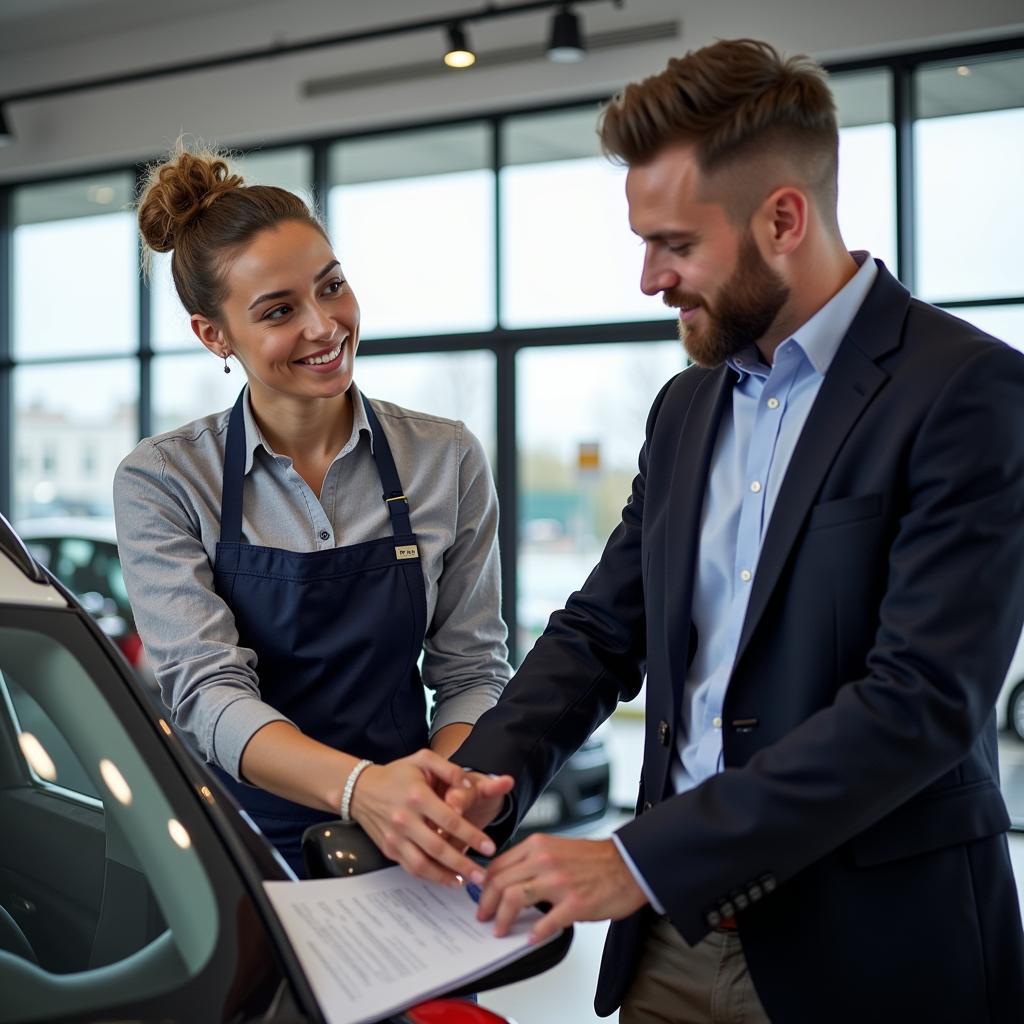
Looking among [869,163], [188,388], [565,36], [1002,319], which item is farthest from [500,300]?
[1002,319]

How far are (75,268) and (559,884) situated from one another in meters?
6.64

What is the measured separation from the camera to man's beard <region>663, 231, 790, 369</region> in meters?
1.29

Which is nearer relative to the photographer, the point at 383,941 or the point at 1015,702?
the point at 383,941

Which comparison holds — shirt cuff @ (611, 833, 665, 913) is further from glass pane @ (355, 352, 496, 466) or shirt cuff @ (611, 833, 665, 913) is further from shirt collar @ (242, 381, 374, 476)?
glass pane @ (355, 352, 496, 466)

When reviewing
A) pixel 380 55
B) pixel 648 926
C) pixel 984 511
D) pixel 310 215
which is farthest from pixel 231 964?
pixel 380 55

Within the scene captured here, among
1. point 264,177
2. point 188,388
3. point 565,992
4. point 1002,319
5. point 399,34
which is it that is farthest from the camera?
point 188,388

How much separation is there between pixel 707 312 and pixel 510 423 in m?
4.50

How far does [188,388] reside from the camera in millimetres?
6691

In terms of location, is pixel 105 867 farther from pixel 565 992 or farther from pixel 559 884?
pixel 565 992

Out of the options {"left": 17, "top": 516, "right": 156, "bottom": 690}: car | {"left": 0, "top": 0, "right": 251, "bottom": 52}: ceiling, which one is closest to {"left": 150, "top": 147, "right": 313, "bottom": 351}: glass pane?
{"left": 0, "top": 0, "right": 251, "bottom": 52}: ceiling

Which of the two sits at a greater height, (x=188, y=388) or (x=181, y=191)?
(x=181, y=191)

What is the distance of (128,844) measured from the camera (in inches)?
50.6

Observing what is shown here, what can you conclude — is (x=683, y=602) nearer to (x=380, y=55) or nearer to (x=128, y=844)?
(x=128, y=844)

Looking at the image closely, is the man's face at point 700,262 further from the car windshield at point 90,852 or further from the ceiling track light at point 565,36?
the ceiling track light at point 565,36
